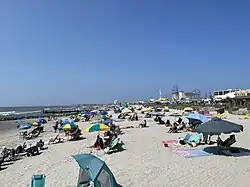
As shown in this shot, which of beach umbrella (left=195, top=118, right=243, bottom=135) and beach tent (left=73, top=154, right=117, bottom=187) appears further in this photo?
beach umbrella (left=195, top=118, right=243, bottom=135)

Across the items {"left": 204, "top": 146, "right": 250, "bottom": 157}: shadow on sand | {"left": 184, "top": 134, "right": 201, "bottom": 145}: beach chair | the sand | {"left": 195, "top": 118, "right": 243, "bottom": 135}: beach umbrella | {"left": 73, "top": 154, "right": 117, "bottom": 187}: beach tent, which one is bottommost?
the sand

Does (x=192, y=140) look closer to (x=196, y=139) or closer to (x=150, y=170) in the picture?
(x=196, y=139)

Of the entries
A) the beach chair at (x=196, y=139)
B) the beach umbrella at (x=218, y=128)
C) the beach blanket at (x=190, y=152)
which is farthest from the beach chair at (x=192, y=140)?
the beach umbrella at (x=218, y=128)

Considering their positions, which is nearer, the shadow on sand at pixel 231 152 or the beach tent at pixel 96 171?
the beach tent at pixel 96 171

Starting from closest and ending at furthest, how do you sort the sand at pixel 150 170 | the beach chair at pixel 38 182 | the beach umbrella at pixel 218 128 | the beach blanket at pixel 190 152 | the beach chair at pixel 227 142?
the beach chair at pixel 38 182
the sand at pixel 150 170
the beach umbrella at pixel 218 128
the beach blanket at pixel 190 152
the beach chair at pixel 227 142

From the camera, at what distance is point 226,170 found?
870 cm

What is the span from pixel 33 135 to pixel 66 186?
1895 cm

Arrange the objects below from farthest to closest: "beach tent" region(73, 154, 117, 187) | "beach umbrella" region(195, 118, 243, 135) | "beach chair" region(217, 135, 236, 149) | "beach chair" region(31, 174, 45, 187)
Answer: "beach chair" region(217, 135, 236, 149) → "beach umbrella" region(195, 118, 243, 135) → "beach chair" region(31, 174, 45, 187) → "beach tent" region(73, 154, 117, 187)

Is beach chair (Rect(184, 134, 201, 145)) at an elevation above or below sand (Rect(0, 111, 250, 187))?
above

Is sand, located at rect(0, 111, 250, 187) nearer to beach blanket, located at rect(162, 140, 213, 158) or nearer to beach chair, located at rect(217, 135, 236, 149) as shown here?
beach blanket, located at rect(162, 140, 213, 158)

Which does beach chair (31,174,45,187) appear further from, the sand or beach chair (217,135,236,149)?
beach chair (217,135,236,149)

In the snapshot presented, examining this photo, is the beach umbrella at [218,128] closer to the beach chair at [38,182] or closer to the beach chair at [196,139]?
the beach chair at [196,139]

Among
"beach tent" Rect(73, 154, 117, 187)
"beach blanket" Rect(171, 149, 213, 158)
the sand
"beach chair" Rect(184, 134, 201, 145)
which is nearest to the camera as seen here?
"beach tent" Rect(73, 154, 117, 187)

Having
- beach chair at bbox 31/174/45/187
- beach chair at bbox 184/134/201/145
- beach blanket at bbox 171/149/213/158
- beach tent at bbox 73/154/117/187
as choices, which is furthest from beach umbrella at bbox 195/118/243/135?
beach chair at bbox 31/174/45/187
